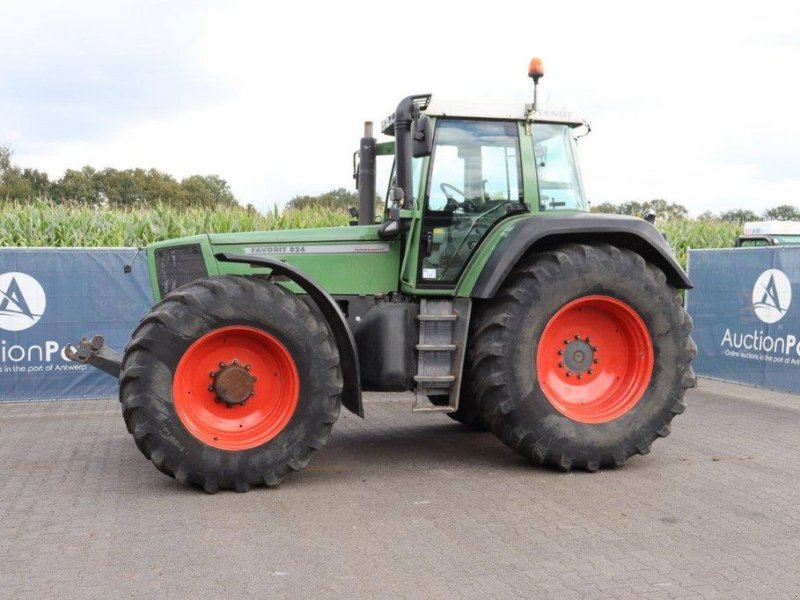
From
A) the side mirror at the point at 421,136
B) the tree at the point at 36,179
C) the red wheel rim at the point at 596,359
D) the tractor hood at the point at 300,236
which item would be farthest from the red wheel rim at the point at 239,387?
the tree at the point at 36,179

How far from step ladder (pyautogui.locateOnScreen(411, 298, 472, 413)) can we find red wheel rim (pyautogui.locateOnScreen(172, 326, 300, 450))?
1027 mm

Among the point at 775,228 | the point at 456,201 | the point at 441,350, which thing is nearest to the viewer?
the point at 441,350

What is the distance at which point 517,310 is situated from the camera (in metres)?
6.41

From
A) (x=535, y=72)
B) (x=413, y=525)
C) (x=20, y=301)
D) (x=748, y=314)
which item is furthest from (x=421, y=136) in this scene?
(x=748, y=314)

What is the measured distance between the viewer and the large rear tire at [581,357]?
6.40 m

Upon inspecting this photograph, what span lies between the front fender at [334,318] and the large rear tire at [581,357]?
921mm

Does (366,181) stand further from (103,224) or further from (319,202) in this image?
(319,202)

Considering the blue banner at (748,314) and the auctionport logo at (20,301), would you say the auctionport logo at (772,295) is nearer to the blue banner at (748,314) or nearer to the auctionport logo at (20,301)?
the blue banner at (748,314)

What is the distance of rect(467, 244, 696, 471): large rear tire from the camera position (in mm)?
6398

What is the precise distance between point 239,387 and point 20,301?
16.4 feet

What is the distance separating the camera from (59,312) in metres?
9.98

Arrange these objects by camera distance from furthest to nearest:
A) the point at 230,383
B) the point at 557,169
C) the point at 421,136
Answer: the point at 557,169, the point at 421,136, the point at 230,383

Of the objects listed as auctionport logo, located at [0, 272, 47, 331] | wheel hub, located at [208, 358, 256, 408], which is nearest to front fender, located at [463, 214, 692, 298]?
wheel hub, located at [208, 358, 256, 408]

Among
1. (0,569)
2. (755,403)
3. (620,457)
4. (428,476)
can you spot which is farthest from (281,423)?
(755,403)
